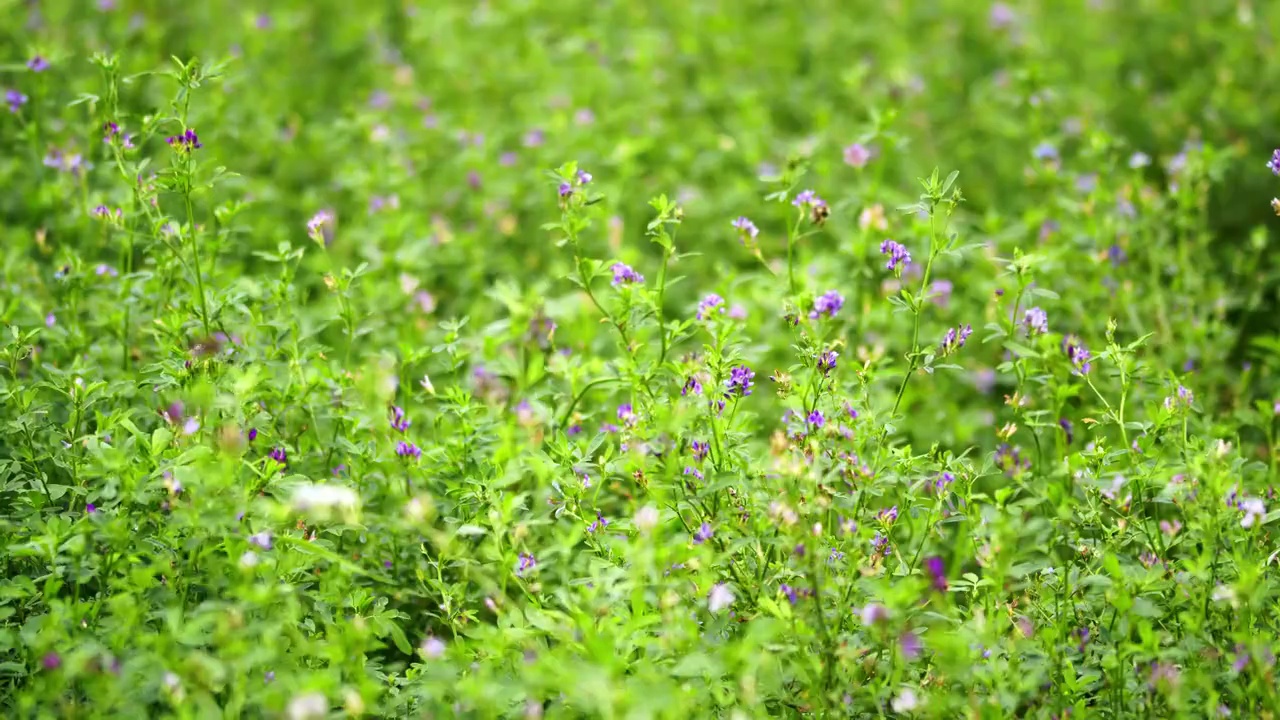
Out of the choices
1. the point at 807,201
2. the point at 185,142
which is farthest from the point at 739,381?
the point at 185,142

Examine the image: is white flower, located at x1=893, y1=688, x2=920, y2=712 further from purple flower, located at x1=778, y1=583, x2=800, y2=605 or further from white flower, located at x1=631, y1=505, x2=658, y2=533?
white flower, located at x1=631, y1=505, x2=658, y2=533

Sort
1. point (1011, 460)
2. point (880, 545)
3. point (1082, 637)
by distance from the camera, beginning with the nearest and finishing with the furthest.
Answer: point (1082, 637)
point (880, 545)
point (1011, 460)

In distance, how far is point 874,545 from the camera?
8.71ft

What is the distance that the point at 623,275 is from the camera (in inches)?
113

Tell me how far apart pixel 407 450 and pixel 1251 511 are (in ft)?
6.74

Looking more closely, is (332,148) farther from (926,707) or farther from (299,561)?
(926,707)

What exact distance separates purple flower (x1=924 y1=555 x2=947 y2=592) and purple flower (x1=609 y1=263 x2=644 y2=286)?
43.8 inches

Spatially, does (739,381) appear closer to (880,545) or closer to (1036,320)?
(880,545)

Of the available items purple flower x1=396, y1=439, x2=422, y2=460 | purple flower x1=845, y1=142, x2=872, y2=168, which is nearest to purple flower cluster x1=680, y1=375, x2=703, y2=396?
purple flower x1=396, y1=439, x2=422, y2=460

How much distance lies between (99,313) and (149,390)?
44cm

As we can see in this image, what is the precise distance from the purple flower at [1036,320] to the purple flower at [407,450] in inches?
67.8

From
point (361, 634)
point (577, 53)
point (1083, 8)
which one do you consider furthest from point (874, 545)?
point (1083, 8)

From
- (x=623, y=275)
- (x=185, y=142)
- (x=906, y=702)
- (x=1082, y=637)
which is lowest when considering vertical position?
(x=1082, y=637)

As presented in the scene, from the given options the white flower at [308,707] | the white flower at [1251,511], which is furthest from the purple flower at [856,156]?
the white flower at [308,707]
